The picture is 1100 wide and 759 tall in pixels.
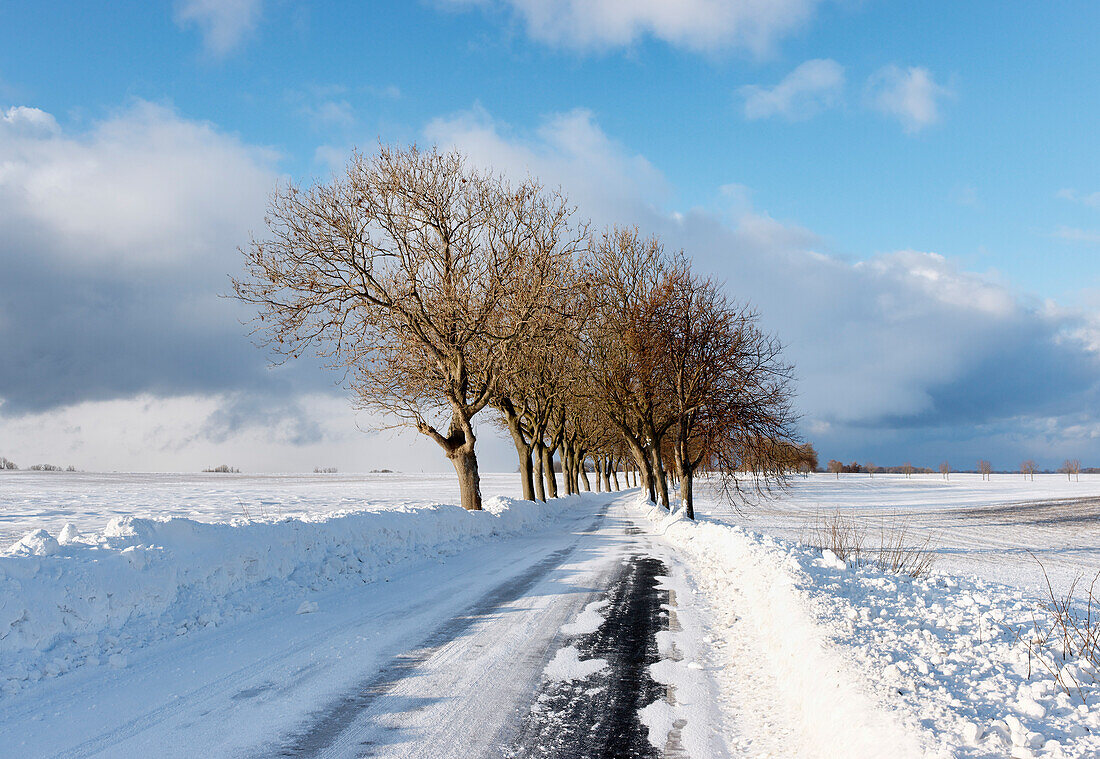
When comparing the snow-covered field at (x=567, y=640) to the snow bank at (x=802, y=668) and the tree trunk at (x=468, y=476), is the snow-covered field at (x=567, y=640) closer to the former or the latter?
the snow bank at (x=802, y=668)

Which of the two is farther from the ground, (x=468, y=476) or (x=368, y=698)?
(x=468, y=476)

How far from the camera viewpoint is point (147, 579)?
23.5ft

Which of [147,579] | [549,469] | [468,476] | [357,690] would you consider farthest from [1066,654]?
[549,469]

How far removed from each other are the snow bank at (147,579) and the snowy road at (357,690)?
1.30 feet

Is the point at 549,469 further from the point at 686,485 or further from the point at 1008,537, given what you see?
the point at 1008,537

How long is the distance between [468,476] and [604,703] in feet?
60.4

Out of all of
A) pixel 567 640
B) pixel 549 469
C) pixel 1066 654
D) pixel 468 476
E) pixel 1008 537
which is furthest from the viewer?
pixel 549 469

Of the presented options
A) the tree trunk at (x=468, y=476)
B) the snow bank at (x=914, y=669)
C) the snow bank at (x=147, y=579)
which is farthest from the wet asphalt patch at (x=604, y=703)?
the tree trunk at (x=468, y=476)

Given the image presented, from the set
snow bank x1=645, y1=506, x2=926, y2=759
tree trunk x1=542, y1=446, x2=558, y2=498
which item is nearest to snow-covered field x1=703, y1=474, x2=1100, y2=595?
snow bank x1=645, y1=506, x2=926, y2=759

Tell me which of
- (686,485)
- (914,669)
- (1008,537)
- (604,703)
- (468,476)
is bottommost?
(1008,537)

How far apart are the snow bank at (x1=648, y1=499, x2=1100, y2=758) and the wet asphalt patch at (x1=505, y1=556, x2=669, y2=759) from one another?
1145mm

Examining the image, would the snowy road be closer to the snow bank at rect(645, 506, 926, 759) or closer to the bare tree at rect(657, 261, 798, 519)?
the snow bank at rect(645, 506, 926, 759)

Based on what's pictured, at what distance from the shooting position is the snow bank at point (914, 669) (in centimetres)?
366

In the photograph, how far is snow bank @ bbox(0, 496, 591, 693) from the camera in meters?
5.80
